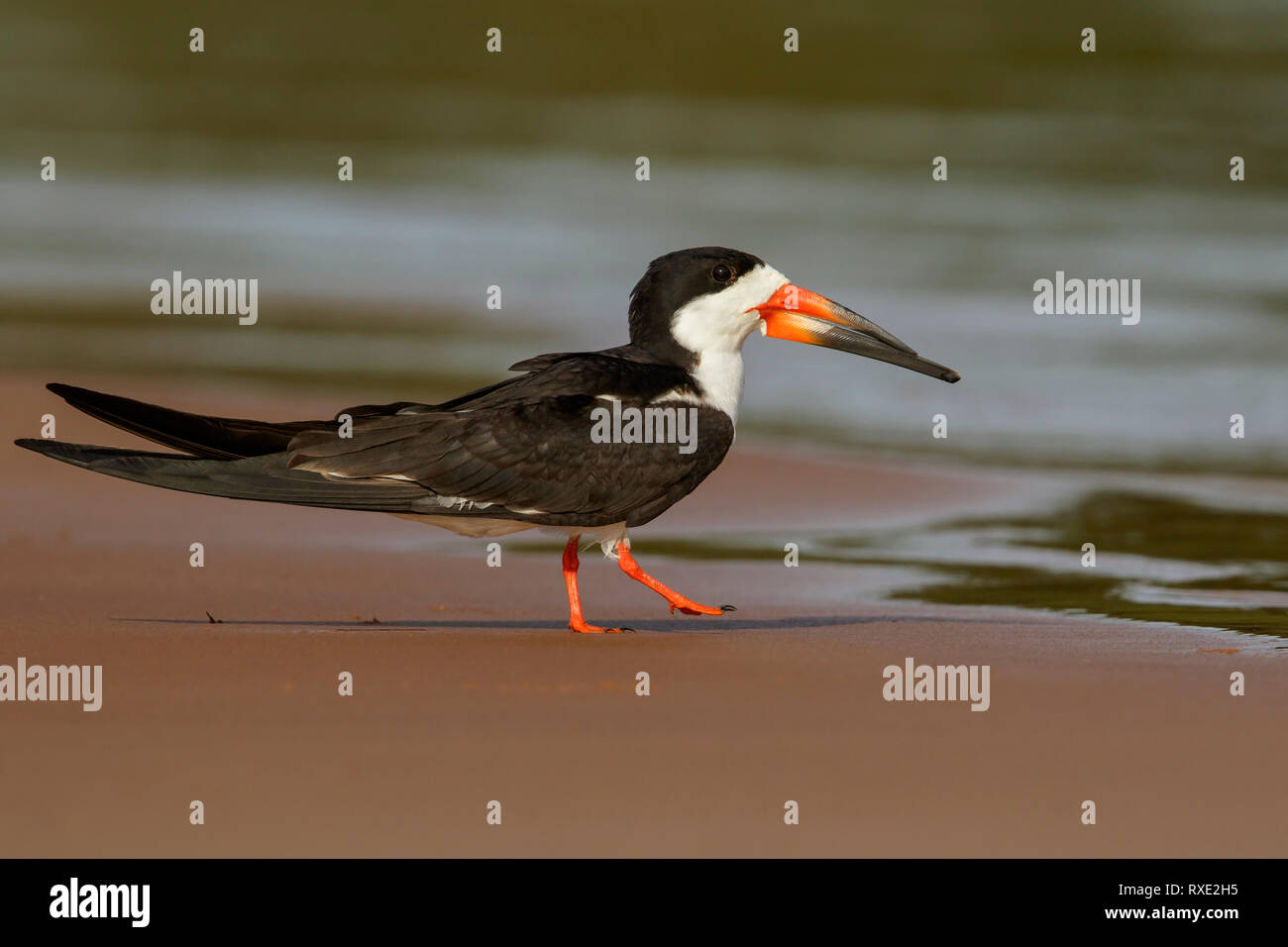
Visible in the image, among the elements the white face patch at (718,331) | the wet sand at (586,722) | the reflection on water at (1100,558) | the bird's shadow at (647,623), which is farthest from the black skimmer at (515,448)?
the reflection on water at (1100,558)

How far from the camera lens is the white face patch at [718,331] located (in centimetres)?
779

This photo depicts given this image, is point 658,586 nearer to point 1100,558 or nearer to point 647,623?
point 647,623

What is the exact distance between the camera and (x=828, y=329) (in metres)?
8.18

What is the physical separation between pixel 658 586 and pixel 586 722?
1.81 meters

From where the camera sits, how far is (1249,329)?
53.5 ft

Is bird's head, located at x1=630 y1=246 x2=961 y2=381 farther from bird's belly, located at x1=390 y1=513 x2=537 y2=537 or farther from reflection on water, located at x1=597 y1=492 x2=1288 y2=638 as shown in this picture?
reflection on water, located at x1=597 y1=492 x2=1288 y2=638

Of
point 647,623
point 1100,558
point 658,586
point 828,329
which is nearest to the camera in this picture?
point 658,586

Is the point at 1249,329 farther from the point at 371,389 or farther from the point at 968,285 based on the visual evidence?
the point at 371,389

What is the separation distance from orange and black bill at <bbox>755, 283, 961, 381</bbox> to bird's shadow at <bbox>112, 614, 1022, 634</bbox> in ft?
3.49

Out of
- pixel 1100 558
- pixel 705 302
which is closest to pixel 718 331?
pixel 705 302

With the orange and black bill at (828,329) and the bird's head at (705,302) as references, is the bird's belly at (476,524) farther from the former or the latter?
the orange and black bill at (828,329)

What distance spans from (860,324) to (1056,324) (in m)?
8.57

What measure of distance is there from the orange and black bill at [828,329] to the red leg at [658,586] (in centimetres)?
113

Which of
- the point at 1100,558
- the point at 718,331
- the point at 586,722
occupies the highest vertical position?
the point at 718,331
